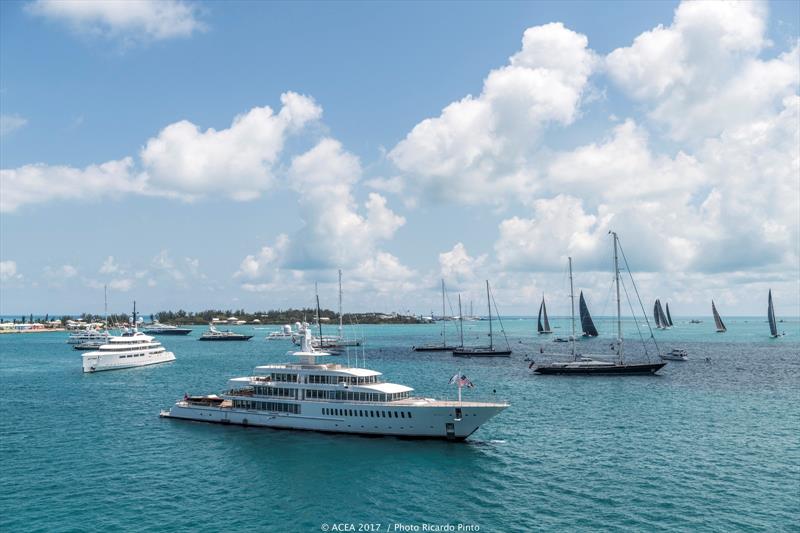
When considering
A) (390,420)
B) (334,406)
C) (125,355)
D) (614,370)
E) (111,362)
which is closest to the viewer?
(390,420)

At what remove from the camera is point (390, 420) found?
59969 millimetres

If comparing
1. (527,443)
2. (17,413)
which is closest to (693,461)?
(527,443)

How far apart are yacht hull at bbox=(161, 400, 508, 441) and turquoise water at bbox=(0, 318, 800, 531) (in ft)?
3.73

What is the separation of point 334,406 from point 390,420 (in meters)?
6.88

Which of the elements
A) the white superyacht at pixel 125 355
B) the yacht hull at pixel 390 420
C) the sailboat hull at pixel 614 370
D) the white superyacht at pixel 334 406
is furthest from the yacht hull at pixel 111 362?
the sailboat hull at pixel 614 370

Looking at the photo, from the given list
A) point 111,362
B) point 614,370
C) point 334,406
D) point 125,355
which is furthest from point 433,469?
point 125,355

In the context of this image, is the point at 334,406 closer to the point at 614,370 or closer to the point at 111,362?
the point at 614,370

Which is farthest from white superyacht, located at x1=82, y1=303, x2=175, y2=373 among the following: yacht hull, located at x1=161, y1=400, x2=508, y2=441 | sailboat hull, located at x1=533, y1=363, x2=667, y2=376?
sailboat hull, located at x1=533, y1=363, x2=667, y2=376

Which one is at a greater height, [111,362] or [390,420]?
[111,362]

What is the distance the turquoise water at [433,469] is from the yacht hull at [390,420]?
3.73 feet

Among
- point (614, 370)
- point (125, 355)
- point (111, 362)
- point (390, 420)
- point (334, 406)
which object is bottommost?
point (614, 370)

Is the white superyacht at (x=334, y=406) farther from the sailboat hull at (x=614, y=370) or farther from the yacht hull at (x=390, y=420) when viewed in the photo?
the sailboat hull at (x=614, y=370)

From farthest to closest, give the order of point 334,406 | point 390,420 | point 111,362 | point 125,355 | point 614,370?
point 125,355 < point 111,362 < point 614,370 < point 334,406 < point 390,420

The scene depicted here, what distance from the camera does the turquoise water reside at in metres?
39.4
